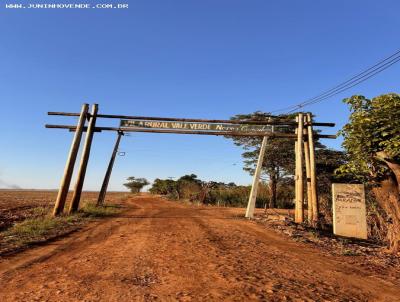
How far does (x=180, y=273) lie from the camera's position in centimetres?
534

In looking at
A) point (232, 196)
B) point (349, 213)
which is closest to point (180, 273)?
point (349, 213)

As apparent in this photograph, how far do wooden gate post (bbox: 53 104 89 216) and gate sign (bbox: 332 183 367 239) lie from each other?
33.2 ft

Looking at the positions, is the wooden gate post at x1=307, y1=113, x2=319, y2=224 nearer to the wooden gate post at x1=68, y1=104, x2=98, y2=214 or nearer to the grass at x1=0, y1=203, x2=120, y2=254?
the grass at x1=0, y1=203, x2=120, y2=254

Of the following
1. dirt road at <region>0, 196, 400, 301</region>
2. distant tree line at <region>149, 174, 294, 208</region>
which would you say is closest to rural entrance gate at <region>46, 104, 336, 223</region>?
dirt road at <region>0, 196, 400, 301</region>

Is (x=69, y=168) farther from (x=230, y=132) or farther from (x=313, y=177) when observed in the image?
(x=313, y=177)

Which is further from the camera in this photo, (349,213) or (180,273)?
(349,213)

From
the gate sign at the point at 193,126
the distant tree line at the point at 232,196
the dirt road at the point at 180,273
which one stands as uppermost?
the gate sign at the point at 193,126

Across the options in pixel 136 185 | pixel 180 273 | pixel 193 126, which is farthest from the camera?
pixel 136 185

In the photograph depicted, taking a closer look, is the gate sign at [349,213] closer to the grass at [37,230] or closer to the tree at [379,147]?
the tree at [379,147]

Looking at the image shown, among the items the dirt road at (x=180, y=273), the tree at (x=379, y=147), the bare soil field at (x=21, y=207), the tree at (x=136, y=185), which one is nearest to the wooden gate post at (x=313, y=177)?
the tree at (x=379, y=147)

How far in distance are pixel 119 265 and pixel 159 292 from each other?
157cm

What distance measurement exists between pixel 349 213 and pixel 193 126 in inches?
284

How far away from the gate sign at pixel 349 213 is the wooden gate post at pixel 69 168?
399 inches

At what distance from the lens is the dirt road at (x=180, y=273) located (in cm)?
437
